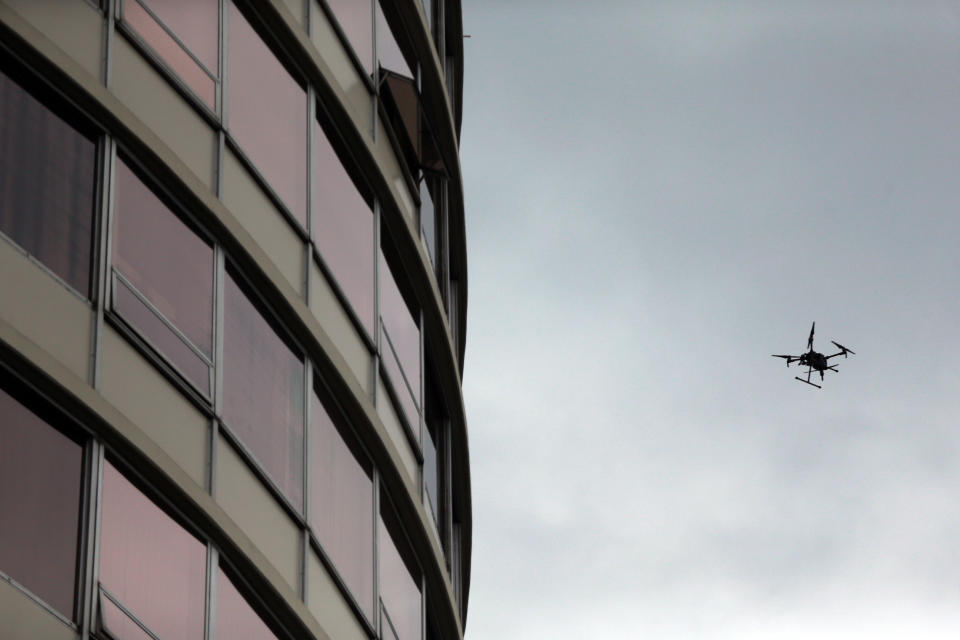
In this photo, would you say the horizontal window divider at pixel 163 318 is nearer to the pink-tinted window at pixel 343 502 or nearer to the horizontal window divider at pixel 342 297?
the pink-tinted window at pixel 343 502

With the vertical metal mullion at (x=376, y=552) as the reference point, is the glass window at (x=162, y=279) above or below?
above

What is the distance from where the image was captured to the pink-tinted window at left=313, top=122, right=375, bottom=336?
1761cm

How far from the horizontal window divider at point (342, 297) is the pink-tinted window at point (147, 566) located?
173 inches

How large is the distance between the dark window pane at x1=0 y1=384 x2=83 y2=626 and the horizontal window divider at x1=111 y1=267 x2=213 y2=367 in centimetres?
166

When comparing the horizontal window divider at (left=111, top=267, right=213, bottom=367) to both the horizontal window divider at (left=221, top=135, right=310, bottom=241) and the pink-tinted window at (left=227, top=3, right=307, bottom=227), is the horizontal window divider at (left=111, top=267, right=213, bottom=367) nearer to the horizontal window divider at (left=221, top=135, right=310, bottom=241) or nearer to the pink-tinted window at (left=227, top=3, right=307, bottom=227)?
the horizontal window divider at (left=221, top=135, right=310, bottom=241)

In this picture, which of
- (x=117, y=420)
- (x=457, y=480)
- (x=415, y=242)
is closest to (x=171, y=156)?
(x=117, y=420)

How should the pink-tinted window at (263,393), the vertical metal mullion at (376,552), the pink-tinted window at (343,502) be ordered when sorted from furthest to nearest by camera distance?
1. the vertical metal mullion at (376,552)
2. the pink-tinted window at (343,502)
3. the pink-tinted window at (263,393)

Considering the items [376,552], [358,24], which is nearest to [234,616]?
[376,552]

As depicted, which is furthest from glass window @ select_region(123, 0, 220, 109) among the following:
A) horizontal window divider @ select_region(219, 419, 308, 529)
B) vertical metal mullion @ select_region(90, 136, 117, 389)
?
horizontal window divider @ select_region(219, 419, 308, 529)

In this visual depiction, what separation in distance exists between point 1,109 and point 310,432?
4.94m

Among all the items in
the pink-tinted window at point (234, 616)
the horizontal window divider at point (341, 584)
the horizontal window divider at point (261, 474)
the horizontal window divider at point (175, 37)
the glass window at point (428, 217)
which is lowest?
the pink-tinted window at point (234, 616)

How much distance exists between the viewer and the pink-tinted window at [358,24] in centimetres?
1927

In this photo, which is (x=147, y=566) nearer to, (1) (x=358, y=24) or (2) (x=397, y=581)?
(2) (x=397, y=581)

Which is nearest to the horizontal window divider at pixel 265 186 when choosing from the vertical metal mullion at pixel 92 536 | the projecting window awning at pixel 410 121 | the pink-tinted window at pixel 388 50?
the projecting window awning at pixel 410 121
